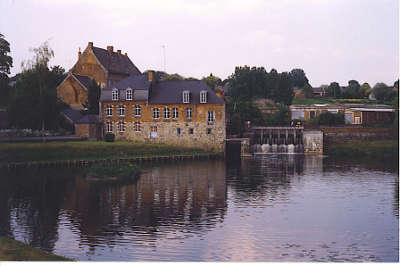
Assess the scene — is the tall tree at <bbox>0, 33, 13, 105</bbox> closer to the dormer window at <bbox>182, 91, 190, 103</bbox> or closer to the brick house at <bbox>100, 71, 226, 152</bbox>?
the brick house at <bbox>100, 71, 226, 152</bbox>

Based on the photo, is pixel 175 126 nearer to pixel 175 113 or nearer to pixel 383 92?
pixel 175 113

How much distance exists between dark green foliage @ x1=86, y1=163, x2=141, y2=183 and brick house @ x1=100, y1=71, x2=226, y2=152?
791 inches

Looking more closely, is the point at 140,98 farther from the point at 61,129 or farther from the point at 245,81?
the point at 245,81

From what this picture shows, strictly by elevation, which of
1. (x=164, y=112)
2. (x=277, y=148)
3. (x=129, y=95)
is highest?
(x=129, y=95)

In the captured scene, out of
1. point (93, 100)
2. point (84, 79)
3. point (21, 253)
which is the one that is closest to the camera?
point (21, 253)

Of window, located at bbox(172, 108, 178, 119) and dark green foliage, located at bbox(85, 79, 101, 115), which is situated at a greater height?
dark green foliage, located at bbox(85, 79, 101, 115)

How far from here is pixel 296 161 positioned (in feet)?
179

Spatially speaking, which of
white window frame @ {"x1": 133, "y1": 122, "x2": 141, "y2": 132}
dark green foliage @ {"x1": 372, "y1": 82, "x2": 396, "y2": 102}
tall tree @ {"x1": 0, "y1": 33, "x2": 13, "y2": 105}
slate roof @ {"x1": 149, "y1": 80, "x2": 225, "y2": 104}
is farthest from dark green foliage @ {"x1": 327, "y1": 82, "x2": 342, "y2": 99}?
tall tree @ {"x1": 0, "y1": 33, "x2": 13, "y2": 105}

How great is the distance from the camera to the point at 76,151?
170 ft

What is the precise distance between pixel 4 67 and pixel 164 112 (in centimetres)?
2045

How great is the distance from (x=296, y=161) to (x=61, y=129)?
102 ft

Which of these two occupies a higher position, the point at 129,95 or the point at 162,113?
the point at 129,95

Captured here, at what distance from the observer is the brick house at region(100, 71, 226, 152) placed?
202 ft

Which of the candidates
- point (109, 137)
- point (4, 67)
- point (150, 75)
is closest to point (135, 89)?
point (150, 75)
